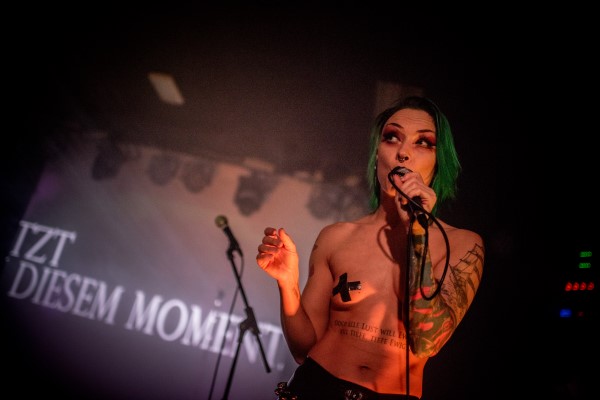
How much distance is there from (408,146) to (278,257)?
970 millimetres

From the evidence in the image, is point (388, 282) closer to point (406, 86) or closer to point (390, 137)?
point (390, 137)

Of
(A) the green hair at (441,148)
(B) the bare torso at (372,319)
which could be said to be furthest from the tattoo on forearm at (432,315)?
(A) the green hair at (441,148)

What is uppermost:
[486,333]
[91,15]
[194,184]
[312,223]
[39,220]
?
[91,15]

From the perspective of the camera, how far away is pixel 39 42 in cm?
527

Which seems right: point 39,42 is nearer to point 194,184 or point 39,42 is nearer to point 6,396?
point 194,184

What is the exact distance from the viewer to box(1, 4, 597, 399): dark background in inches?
109

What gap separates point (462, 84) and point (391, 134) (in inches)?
96.0

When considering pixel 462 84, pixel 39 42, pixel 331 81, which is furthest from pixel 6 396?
pixel 462 84

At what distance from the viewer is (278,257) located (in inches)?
64.5

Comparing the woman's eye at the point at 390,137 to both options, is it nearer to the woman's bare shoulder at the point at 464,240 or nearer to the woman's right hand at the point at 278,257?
the woman's bare shoulder at the point at 464,240

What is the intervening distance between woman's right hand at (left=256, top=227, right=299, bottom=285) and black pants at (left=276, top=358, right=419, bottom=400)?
0.40m

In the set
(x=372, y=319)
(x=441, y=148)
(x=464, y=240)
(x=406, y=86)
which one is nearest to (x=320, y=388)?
(x=372, y=319)

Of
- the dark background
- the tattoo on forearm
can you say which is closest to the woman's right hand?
the tattoo on forearm

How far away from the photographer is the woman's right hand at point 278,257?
1573 millimetres
